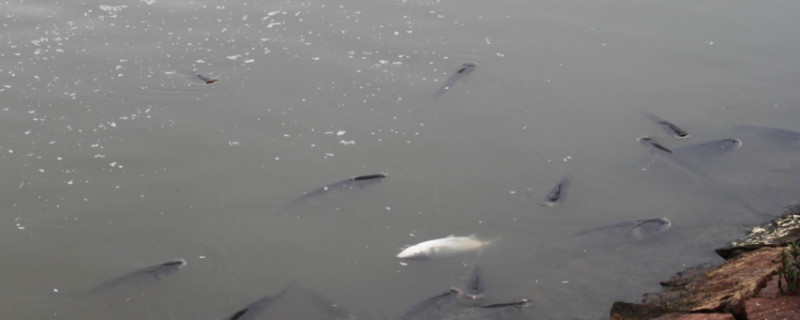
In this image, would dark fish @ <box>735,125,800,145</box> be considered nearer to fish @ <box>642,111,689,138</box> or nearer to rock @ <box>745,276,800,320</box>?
fish @ <box>642,111,689,138</box>

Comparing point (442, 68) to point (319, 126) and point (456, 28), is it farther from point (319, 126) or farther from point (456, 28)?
point (319, 126)

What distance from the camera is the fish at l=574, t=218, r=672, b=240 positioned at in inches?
227

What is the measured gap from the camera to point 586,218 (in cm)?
596

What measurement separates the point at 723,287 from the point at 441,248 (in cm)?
182

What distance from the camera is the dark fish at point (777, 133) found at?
6.90 m

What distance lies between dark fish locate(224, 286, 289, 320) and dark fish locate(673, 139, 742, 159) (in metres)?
3.57

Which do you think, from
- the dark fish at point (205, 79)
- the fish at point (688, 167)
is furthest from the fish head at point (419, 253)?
the dark fish at point (205, 79)

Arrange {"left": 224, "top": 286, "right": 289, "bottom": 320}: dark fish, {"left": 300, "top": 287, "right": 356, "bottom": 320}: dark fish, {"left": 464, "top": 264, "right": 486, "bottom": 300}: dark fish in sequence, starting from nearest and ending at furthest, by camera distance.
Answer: {"left": 224, "top": 286, "right": 289, "bottom": 320}: dark fish, {"left": 300, "top": 287, "right": 356, "bottom": 320}: dark fish, {"left": 464, "top": 264, "right": 486, "bottom": 300}: dark fish

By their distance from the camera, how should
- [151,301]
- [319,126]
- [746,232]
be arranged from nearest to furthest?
[151,301], [746,232], [319,126]

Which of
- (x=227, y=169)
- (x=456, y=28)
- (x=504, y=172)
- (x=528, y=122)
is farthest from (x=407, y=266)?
(x=456, y=28)

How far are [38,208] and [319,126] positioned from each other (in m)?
2.30

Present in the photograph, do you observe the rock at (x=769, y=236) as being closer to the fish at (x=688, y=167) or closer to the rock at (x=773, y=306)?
the fish at (x=688, y=167)

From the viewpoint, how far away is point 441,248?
550 cm

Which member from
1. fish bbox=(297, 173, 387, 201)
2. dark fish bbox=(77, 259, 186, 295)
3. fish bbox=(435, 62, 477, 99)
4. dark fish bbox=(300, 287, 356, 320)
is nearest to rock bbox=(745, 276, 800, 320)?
dark fish bbox=(300, 287, 356, 320)
